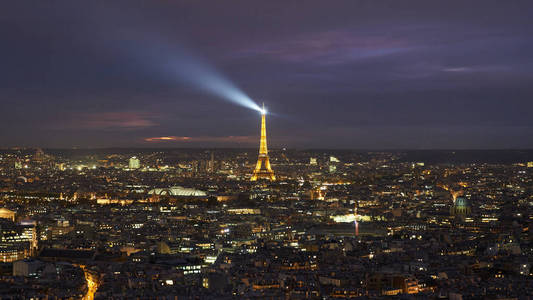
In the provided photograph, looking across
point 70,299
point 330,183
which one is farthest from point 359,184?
point 70,299

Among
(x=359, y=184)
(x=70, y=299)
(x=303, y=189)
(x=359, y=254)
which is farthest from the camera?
(x=359, y=184)

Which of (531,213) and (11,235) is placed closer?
(11,235)

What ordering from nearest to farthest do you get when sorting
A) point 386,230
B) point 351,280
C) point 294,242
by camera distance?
1. point 351,280
2. point 294,242
3. point 386,230

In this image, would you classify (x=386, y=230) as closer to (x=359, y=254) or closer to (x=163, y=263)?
(x=359, y=254)

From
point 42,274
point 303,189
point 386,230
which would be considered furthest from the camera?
point 303,189

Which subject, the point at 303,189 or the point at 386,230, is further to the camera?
the point at 303,189

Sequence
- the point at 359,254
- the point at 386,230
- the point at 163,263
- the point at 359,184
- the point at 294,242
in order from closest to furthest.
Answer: the point at 163,263 < the point at 359,254 < the point at 294,242 < the point at 386,230 < the point at 359,184

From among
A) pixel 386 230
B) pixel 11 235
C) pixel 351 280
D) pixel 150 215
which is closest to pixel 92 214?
pixel 150 215

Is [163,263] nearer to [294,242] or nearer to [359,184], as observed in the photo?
[294,242]

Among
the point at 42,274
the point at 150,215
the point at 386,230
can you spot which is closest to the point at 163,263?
the point at 42,274
